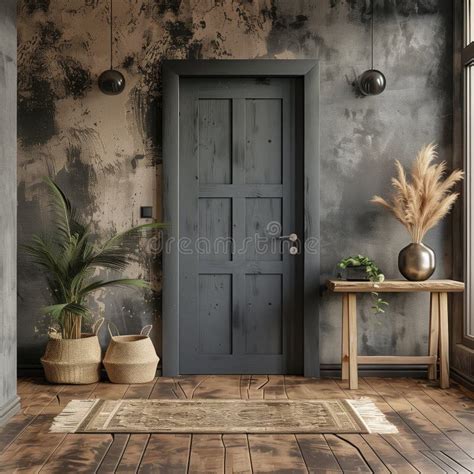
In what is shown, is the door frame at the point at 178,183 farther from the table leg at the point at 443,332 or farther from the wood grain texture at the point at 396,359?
the table leg at the point at 443,332

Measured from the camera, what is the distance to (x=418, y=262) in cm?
486

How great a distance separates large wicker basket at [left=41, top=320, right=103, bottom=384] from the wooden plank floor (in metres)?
0.35

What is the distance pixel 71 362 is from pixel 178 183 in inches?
56.0

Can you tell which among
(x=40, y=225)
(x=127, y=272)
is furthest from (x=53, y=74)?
(x=127, y=272)

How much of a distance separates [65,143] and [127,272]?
3.32ft

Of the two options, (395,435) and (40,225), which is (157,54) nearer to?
(40,225)

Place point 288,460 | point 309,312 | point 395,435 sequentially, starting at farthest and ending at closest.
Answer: point 309,312
point 395,435
point 288,460

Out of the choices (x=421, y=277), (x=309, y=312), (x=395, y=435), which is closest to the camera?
(x=395, y=435)

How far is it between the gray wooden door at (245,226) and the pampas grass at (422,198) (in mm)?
767

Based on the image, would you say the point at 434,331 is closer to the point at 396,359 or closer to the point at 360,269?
the point at 396,359

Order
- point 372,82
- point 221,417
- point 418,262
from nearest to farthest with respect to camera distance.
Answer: point 221,417
point 418,262
point 372,82

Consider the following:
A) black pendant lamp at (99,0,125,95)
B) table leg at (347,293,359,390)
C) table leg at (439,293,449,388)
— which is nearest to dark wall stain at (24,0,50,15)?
black pendant lamp at (99,0,125,95)

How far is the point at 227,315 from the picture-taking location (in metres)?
5.28

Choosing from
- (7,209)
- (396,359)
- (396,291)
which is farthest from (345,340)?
(7,209)
